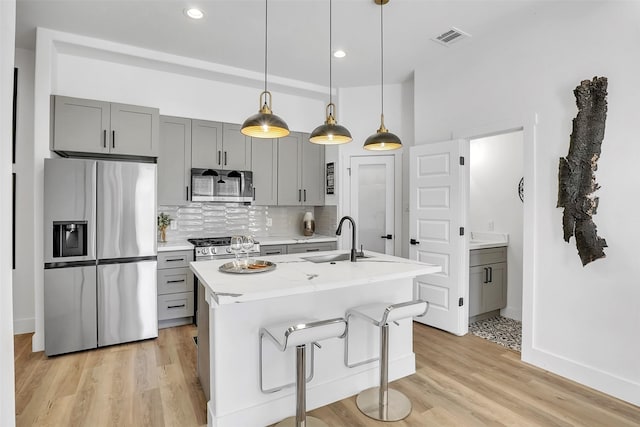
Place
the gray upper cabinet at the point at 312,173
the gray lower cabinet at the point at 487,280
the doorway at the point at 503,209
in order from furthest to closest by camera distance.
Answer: the gray upper cabinet at the point at 312,173 < the doorway at the point at 503,209 < the gray lower cabinet at the point at 487,280

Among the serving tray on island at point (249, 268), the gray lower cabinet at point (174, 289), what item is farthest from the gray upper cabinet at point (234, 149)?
the serving tray on island at point (249, 268)

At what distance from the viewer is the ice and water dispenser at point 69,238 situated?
3070 millimetres

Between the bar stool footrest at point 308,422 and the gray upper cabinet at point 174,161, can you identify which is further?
the gray upper cabinet at point 174,161

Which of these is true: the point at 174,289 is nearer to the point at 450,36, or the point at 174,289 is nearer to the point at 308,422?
the point at 308,422

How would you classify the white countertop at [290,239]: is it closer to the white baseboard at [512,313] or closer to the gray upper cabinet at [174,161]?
the gray upper cabinet at [174,161]

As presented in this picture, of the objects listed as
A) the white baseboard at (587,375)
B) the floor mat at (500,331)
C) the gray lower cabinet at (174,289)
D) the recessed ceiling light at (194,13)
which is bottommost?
the floor mat at (500,331)

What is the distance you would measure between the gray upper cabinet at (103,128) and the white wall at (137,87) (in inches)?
5.0

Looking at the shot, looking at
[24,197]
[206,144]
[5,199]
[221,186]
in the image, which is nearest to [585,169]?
[5,199]

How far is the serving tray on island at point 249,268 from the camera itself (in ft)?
7.17

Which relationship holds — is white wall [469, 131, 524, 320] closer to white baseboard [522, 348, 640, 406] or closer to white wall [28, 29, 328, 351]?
white baseboard [522, 348, 640, 406]

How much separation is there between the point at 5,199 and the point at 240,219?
130 inches

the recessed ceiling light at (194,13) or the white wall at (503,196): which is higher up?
the recessed ceiling light at (194,13)

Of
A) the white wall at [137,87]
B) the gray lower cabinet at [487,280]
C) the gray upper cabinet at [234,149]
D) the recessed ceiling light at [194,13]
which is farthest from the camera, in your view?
the gray upper cabinet at [234,149]

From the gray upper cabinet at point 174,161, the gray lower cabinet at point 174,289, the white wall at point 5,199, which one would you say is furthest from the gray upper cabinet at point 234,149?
the white wall at point 5,199
